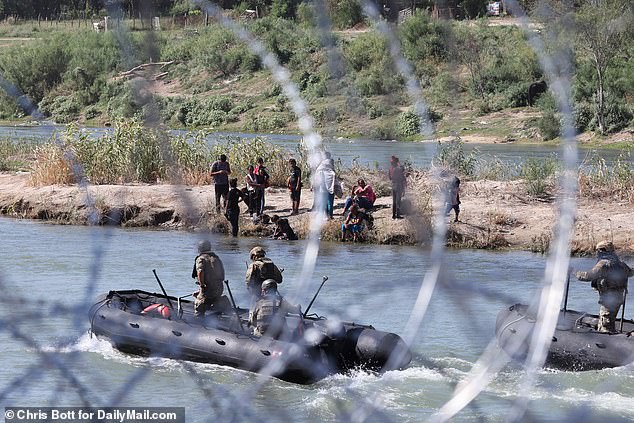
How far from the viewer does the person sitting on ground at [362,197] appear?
28.6m

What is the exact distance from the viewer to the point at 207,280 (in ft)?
51.9

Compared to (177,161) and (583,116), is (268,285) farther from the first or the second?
(583,116)

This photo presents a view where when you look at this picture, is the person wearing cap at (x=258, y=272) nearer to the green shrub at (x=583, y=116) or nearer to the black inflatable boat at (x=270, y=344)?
the black inflatable boat at (x=270, y=344)

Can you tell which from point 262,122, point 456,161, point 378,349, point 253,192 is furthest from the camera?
point 262,122

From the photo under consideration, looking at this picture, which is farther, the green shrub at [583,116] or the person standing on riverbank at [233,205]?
the green shrub at [583,116]

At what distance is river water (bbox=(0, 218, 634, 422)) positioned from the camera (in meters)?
14.2

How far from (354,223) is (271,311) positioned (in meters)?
13.5

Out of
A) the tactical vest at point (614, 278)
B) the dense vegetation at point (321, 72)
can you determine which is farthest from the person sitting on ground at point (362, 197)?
the tactical vest at point (614, 278)

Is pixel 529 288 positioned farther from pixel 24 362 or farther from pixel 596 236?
pixel 24 362

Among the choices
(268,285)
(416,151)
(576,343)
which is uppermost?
(268,285)

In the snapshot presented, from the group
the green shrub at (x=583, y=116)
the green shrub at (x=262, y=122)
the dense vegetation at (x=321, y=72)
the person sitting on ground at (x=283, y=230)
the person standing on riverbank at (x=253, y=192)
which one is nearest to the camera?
the dense vegetation at (x=321, y=72)

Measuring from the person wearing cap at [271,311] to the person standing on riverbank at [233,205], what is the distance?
13.0m

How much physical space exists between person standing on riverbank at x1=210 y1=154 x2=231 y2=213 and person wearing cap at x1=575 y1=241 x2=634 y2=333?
47.2ft

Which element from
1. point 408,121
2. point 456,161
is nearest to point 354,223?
point 456,161
